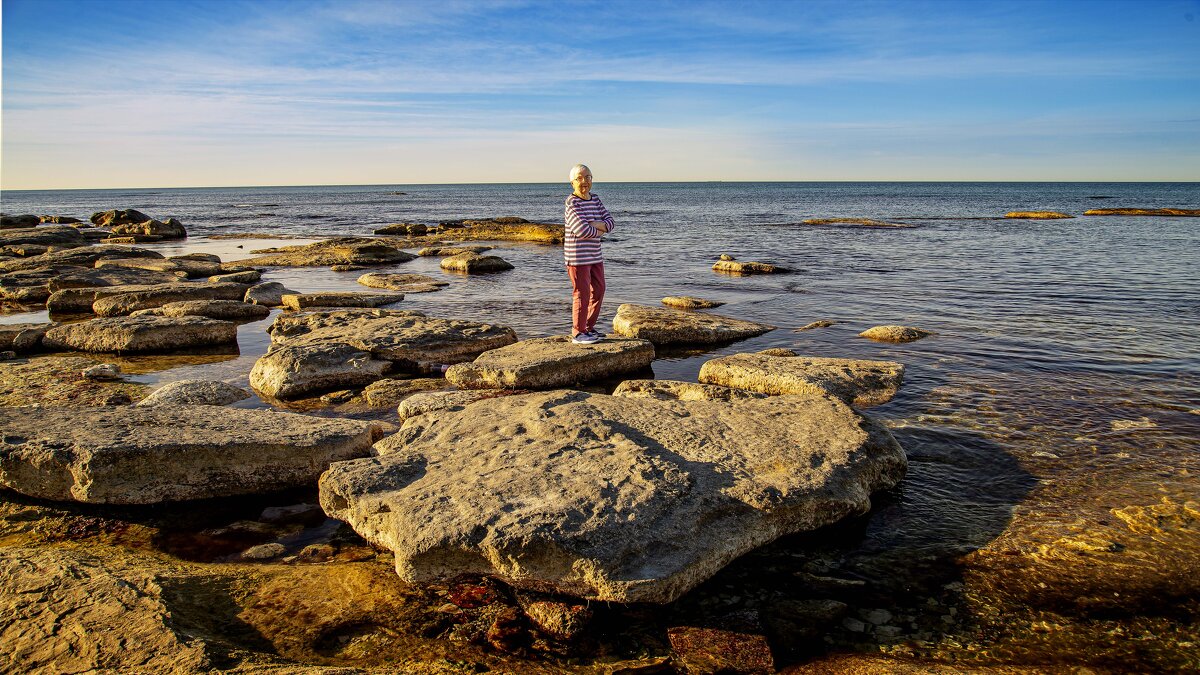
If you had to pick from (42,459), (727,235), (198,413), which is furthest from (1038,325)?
(727,235)

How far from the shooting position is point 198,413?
510 cm

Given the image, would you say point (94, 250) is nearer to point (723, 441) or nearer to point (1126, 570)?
point (723, 441)

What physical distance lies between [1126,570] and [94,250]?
22.1 metres

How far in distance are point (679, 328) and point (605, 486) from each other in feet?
17.8

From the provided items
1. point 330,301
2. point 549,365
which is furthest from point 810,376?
point 330,301

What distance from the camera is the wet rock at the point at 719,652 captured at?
298cm

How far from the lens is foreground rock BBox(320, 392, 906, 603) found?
3.29 m

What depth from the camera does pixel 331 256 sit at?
20.3m

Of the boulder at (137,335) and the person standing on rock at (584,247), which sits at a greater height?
the person standing on rock at (584,247)

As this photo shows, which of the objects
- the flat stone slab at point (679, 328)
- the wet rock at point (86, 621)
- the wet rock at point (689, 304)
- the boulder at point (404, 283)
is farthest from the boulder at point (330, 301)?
the wet rock at point (86, 621)

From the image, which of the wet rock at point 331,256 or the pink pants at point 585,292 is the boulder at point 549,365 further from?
the wet rock at point 331,256

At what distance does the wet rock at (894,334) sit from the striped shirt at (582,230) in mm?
3951

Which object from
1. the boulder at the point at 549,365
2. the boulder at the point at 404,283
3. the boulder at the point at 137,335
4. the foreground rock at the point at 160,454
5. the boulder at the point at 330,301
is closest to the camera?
the foreground rock at the point at 160,454

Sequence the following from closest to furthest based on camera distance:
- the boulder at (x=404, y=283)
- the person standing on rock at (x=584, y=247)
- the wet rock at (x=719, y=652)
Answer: the wet rock at (x=719, y=652) → the person standing on rock at (x=584, y=247) → the boulder at (x=404, y=283)
